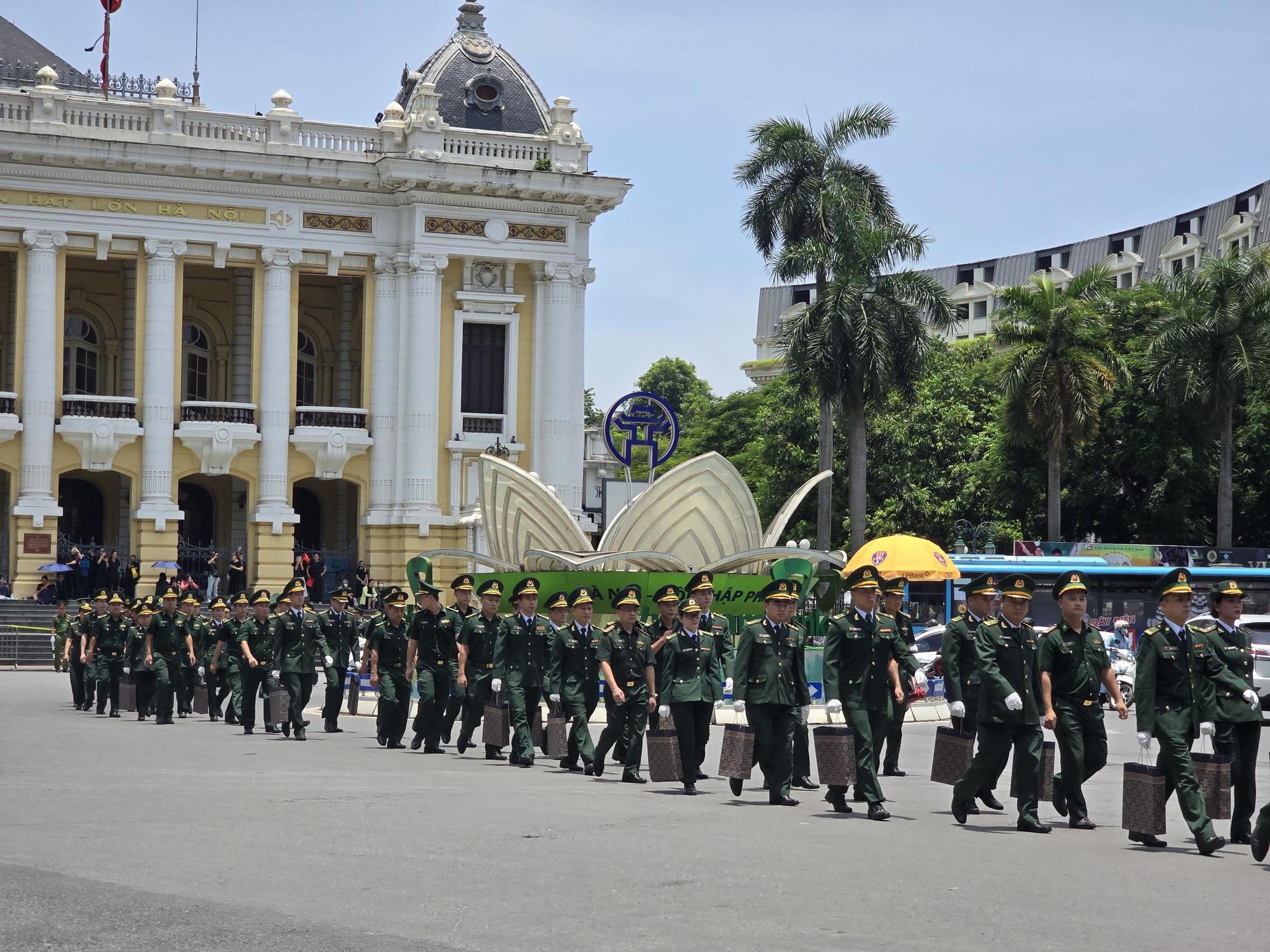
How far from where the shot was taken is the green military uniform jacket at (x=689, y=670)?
1420 centimetres

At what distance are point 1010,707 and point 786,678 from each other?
2.19 metres

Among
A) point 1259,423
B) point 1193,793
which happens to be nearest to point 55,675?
point 1193,793

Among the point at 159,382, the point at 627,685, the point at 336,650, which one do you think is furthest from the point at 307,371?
the point at 627,685

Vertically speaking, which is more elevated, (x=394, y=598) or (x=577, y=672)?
(x=394, y=598)

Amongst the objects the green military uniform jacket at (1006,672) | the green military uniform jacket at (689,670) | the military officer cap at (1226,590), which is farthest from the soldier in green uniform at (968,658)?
the green military uniform jacket at (689,670)

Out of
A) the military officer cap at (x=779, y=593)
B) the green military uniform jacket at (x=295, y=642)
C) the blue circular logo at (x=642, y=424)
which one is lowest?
the green military uniform jacket at (x=295, y=642)

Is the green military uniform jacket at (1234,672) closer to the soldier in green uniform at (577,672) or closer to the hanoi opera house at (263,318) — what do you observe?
the soldier in green uniform at (577,672)

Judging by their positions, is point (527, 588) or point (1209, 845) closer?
point (1209, 845)

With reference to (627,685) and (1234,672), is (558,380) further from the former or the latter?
(1234,672)

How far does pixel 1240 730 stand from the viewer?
11180mm

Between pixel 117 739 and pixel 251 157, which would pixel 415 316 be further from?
pixel 117 739

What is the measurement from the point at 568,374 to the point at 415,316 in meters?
4.79

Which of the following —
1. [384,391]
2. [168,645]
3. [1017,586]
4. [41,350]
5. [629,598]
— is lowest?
[168,645]

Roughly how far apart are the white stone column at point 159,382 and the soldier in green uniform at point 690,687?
34.7 metres
